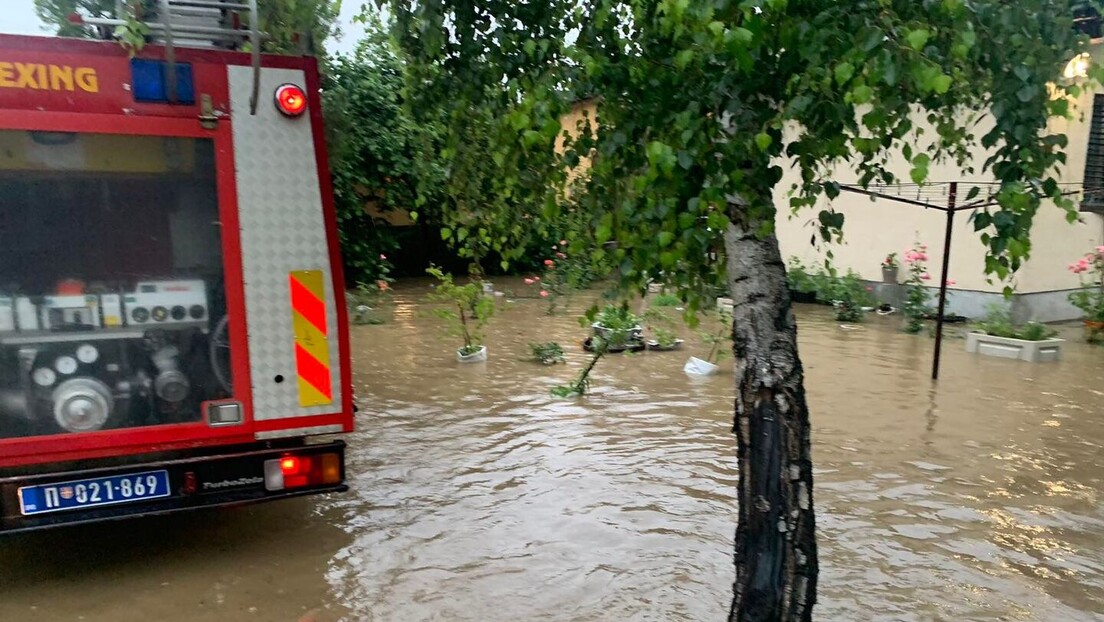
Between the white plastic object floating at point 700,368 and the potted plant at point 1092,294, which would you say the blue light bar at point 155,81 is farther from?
the potted plant at point 1092,294

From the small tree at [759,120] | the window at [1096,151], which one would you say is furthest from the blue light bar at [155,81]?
the window at [1096,151]

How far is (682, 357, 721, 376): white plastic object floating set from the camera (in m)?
9.92

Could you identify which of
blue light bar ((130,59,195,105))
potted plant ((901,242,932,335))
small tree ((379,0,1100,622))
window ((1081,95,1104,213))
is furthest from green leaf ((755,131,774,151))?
window ((1081,95,1104,213))

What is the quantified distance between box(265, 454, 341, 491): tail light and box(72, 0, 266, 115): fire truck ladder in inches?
76.3

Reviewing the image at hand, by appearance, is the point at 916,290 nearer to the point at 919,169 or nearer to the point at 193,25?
the point at 193,25

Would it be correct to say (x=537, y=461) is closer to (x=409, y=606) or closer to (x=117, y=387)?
Answer: (x=409, y=606)

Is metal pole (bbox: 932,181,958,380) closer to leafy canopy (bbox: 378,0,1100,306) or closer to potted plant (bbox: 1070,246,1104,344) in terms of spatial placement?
potted plant (bbox: 1070,246,1104,344)

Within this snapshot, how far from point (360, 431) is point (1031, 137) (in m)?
6.45

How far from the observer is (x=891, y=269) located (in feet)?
50.6

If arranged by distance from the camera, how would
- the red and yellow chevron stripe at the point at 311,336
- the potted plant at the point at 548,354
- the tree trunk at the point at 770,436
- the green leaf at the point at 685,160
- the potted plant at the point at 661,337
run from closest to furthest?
the green leaf at the point at 685,160 → the tree trunk at the point at 770,436 → the red and yellow chevron stripe at the point at 311,336 → the potted plant at the point at 548,354 → the potted plant at the point at 661,337

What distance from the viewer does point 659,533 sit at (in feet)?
17.4

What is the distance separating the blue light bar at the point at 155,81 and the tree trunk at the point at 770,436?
2.95 metres

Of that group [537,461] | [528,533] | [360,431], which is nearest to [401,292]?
[360,431]

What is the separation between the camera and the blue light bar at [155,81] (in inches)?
161
